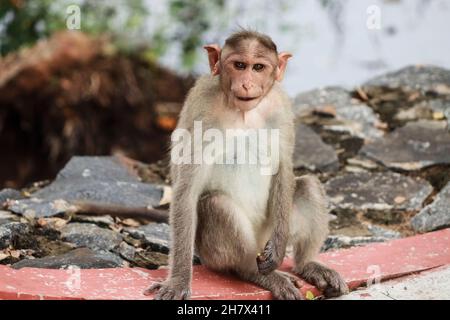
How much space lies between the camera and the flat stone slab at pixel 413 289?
4867 millimetres

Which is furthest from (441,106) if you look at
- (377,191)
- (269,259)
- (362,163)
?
(269,259)

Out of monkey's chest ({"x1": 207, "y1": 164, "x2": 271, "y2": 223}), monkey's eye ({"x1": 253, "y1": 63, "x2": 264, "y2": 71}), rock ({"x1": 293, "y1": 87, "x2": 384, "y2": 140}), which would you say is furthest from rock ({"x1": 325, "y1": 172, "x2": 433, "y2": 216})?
monkey's eye ({"x1": 253, "y1": 63, "x2": 264, "y2": 71})

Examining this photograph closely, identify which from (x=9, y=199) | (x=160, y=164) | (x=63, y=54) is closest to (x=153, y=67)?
(x=63, y=54)

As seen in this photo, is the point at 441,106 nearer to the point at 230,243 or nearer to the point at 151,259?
the point at 151,259

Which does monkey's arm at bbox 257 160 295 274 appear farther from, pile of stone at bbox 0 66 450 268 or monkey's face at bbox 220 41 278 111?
pile of stone at bbox 0 66 450 268

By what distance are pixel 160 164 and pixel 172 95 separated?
3913 mm

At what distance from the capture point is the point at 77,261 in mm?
5473

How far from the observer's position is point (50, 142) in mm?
10891

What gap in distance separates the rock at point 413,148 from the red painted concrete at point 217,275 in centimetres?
151

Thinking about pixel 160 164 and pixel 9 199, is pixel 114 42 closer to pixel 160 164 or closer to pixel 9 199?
pixel 160 164

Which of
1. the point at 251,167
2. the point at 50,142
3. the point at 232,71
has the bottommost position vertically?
the point at 50,142

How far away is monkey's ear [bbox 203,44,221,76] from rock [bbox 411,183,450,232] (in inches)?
86.9
